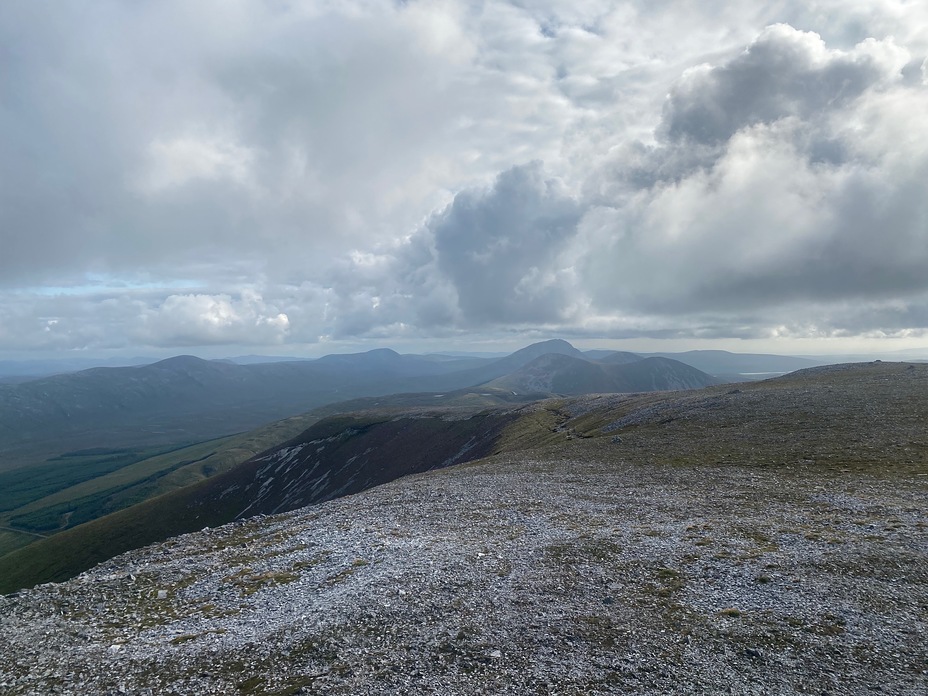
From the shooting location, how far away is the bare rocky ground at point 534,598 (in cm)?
1630

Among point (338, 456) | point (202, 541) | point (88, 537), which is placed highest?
point (202, 541)

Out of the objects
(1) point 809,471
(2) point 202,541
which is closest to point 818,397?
(1) point 809,471

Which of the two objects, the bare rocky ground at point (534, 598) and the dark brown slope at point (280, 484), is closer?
the bare rocky ground at point (534, 598)

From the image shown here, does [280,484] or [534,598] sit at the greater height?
[534,598]

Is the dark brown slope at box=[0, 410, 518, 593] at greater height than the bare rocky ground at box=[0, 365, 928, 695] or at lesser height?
lesser

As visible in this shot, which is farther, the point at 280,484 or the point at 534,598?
the point at 280,484

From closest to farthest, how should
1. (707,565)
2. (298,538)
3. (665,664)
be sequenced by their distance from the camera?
1. (665,664)
2. (707,565)
3. (298,538)

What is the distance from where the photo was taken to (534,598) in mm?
21156

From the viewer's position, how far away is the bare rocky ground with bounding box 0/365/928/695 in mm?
16297

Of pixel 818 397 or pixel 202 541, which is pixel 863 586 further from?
pixel 818 397

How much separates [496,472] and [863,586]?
3368 centimetres

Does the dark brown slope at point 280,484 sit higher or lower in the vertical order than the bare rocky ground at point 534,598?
lower

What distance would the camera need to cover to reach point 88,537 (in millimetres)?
112812

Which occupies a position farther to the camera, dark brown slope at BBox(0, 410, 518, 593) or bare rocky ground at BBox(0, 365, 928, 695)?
dark brown slope at BBox(0, 410, 518, 593)
